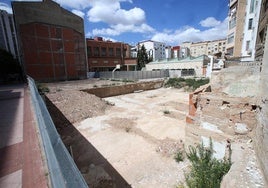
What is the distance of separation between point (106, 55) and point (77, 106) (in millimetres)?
26865

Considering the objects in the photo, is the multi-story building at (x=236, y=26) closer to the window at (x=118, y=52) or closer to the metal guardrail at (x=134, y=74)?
the metal guardrail at (x=134, y=74)

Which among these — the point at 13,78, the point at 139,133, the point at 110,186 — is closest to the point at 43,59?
the point at 13,78

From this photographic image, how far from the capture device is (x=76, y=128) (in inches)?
250

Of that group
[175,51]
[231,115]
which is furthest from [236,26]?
[175,51]

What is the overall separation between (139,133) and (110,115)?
8.72ft

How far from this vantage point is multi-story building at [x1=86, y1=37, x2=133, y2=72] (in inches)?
1215

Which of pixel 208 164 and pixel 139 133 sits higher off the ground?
pixel 208 164

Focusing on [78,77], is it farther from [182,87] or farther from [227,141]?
[227,141]

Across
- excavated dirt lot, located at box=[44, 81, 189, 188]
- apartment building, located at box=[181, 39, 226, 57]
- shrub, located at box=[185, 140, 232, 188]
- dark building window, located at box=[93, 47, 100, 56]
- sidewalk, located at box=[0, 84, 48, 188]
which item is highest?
apartment building, located at box=[181, 39, 226, 57]

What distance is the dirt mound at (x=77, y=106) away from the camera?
295 inches

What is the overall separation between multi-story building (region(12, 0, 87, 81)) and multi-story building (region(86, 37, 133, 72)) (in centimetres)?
632

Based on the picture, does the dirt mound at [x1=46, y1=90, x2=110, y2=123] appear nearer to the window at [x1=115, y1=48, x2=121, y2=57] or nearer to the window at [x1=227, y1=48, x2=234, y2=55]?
the window at [x1=227, y1=48, x2=234, y2=55]

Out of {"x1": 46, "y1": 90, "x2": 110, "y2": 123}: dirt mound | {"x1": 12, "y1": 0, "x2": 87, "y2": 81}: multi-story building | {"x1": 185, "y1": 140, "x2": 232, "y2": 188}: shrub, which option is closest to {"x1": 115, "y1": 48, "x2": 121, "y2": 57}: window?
{"x1": 12, "y1": 0, "x2": 87, "y2": 81}: multi-story building

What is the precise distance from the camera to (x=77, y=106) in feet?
27.6
